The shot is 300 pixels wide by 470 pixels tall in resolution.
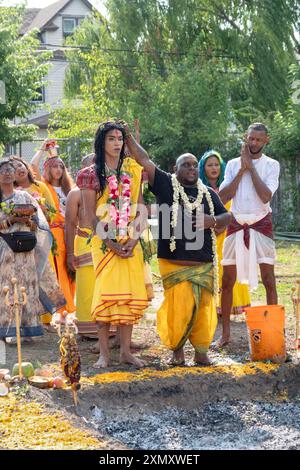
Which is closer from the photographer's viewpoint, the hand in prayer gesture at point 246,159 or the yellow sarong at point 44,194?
the hand in prayer gesture at point 246,159

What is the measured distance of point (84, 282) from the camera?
30.4ft

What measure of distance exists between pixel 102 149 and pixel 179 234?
3.23 ft

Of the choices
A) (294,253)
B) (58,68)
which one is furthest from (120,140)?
(58,68)

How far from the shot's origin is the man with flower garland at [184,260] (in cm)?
783

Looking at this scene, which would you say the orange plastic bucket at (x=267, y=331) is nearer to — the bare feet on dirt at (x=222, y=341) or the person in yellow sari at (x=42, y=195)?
the bare feet on dirt at (x=222, y=341)

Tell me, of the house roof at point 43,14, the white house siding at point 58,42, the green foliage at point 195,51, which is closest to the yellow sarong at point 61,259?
the green foliage at point 195,51

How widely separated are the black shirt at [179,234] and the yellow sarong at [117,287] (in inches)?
11.3

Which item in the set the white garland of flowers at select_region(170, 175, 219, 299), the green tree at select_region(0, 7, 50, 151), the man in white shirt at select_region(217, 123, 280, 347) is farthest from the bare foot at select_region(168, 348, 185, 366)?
the green tree at select_region(0, 7, 50, 151)

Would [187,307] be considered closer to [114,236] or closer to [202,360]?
[202,360]

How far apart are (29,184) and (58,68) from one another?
39365mm

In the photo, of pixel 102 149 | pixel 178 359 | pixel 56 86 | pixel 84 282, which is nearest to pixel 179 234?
pixel 102 149

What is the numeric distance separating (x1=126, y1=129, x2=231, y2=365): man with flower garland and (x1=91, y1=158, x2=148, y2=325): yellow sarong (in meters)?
0.26

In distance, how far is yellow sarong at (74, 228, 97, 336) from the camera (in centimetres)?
925

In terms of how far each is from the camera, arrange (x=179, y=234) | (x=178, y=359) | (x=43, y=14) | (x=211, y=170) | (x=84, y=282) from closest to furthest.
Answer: (x=179, y=234) < (x=178, y=359) < (x=84, y=282) < (x=211, y=170) < (x=43, y=14)
